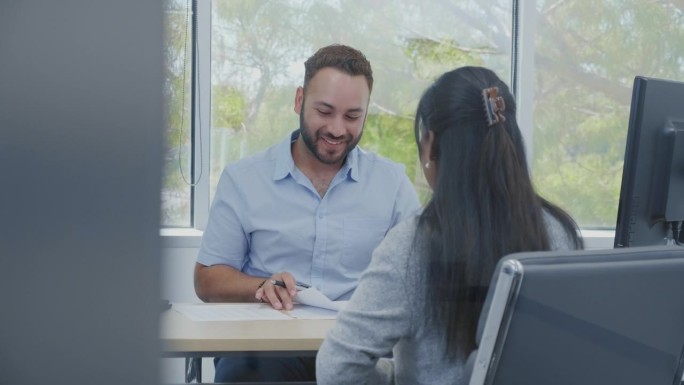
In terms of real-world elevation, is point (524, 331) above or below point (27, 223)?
below

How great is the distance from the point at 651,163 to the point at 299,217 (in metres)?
0.72

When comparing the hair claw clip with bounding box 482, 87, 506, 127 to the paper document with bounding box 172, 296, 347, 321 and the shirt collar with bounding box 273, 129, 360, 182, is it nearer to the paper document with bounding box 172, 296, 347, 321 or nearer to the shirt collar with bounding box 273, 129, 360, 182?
the paper document with bounding box 172, 296, 347, 321

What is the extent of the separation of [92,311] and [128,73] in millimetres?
106

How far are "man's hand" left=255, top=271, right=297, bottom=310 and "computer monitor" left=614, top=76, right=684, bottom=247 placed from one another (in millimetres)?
577

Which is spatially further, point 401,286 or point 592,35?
point 592,35

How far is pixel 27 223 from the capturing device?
39cm

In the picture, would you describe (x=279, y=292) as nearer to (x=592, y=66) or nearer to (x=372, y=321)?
(x=372, y=321)

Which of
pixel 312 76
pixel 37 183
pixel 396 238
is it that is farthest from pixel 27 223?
pixel 312 76

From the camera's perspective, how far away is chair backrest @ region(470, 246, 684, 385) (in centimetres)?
95

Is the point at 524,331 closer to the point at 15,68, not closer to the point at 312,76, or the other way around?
the point at 15,68

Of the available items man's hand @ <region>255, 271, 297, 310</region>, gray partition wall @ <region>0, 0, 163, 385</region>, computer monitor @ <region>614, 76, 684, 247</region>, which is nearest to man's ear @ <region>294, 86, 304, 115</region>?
man's hand @ <region>255, 271, 297, 310</region>

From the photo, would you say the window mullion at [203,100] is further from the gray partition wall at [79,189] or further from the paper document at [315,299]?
the gray partition wall at [79,189]

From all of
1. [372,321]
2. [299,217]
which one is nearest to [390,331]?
[372,321]

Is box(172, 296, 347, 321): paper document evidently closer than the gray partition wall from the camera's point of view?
No
